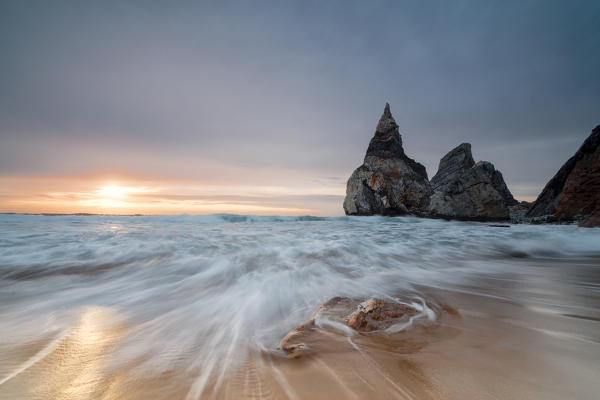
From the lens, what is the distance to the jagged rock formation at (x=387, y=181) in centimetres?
2222

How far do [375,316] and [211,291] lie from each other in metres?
1.74

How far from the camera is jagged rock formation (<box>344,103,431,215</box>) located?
22.2 meters

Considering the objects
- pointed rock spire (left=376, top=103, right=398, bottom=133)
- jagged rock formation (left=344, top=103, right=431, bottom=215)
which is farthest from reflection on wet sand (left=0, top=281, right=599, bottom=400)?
pointed rock spire (left=376, top=103, right=398, bottom=133)

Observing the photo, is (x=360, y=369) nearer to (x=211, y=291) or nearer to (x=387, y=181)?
A: (x=211, y=291)

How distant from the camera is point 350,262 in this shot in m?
3.81

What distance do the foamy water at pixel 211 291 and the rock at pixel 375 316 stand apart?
247 mm

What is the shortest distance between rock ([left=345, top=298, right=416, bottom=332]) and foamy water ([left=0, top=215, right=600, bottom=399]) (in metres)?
0.25

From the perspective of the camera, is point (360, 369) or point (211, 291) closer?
point (360, 369)

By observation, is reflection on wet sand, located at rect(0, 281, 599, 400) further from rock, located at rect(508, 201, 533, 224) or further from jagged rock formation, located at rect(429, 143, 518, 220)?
jagged rock formation, located at rect(429, 143, 518, 220)

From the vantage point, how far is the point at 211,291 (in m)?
2.49

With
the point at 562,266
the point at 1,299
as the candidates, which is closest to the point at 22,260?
the point at 1,299

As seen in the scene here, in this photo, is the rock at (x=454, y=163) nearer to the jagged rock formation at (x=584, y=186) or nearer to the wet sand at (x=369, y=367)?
the jagged rock formation at (x=584, y=186)

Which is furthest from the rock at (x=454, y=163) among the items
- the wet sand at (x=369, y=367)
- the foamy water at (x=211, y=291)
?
the wet sand at (x=369, y=367)

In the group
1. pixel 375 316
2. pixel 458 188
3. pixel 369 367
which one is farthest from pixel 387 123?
pixel 369 367
